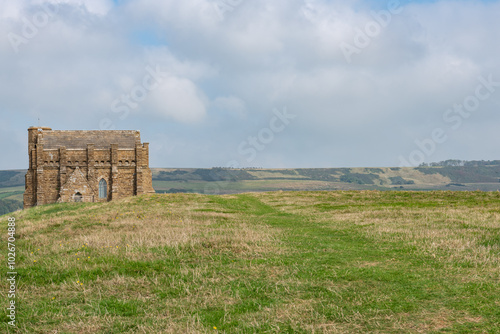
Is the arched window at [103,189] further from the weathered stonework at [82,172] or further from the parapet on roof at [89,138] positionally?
the parapet on roof at [89,138]

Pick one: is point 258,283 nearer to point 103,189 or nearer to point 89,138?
point 103,189

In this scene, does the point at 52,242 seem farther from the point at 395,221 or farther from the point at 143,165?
the point at 143,165

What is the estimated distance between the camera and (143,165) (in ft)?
180

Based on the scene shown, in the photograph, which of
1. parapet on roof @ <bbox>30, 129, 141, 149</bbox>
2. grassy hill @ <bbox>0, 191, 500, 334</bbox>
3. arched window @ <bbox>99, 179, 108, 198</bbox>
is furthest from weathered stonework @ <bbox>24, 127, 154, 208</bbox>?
grassy hill @ <bbox>0, 191, 500, 334</bbox>

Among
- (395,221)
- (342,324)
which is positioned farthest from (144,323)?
(395,221)

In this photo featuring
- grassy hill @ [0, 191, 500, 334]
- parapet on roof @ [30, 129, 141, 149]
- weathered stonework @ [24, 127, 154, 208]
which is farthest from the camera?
parapet on roof @ [30, 129, 141, 149]

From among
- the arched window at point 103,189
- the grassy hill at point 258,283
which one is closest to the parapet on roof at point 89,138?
the arched window at point 103,189

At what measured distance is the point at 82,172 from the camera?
175 ft

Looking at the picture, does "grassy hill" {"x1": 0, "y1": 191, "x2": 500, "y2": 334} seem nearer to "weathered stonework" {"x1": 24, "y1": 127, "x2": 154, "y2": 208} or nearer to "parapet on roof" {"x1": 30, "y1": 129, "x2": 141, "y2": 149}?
"weathered stonework" {"x1": 24, "y1": 127, "x2": 154, "y2": 208}

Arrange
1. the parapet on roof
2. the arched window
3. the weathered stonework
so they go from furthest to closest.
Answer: the parapet on roof, the arched window, the weathered stonework

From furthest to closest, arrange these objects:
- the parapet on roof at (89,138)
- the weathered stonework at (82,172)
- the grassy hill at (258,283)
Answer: the parapet on roof at (89,138), the weathered stonework at (82,172), the grassy hill at (258,283)

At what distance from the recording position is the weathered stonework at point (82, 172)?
2083 inches

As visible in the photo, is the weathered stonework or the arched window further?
the arched window

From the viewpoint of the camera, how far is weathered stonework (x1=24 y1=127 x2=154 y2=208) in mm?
52906
